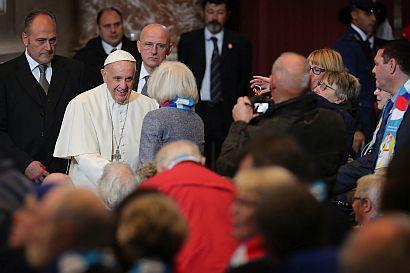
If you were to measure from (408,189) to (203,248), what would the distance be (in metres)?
1.01

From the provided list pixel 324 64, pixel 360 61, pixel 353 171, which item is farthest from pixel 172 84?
pixel 360 61

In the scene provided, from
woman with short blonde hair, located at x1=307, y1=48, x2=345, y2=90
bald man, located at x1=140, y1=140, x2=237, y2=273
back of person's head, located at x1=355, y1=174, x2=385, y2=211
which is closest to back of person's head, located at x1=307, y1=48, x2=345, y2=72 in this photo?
woman with short blonde hair, located at x1=307, y1=48, x2=345, y2=90

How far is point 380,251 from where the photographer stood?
3414 mm

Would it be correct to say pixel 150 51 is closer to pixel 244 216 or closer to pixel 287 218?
pixel 244 216

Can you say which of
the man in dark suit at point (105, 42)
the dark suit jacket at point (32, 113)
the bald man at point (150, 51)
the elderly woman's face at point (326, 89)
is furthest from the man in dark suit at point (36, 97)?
the elderly woman's face at point (326, 89)

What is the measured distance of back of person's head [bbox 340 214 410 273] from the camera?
3.39 meters

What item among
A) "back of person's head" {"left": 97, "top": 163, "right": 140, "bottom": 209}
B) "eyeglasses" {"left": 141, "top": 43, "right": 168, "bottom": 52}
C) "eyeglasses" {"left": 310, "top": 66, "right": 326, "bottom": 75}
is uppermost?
"eyeglasses" {"left": 141, "top": 43, "right": 168, "bottom": 52}

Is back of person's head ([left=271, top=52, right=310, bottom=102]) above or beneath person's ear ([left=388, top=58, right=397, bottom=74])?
above

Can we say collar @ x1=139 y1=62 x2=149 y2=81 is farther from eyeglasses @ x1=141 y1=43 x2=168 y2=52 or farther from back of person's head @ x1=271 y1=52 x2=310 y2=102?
back of person's head @ x1=271 y1=52 x2=310 y2=102

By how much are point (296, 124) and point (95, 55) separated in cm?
412

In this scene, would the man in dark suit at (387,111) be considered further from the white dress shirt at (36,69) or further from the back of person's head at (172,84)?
the white dress shirt at (36,69)

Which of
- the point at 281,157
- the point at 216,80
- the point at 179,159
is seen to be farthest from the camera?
the point at 216,80

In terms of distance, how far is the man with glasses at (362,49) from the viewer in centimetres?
966

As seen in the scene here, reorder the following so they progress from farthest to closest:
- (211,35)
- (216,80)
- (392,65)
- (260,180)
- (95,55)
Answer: (211,35) < (216,80) < (95,55) < (392,65) < (260,180)
